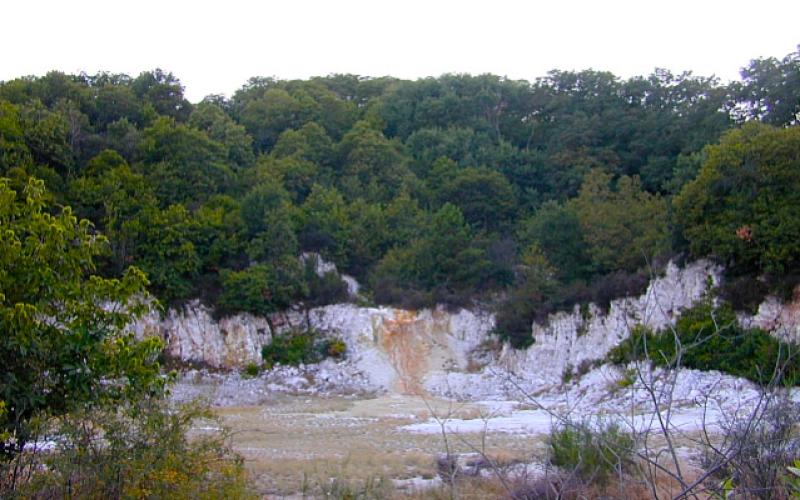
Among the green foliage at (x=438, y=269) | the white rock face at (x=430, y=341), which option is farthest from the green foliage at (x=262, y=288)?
the green foliage at (x=438, y=269)

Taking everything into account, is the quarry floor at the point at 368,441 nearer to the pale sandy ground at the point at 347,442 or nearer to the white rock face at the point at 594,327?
the pale sandy ground at the point at 347,442

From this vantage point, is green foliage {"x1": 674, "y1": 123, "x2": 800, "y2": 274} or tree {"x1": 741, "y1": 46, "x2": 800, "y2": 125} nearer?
green foliage {"x1": 674, "y1": 123, "x2": 800, "y2": 274}

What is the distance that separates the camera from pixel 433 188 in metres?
47.5

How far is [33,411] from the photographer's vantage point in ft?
28.9

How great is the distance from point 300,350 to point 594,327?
44.0 feet

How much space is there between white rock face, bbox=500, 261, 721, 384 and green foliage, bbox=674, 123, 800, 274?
4.31 feet

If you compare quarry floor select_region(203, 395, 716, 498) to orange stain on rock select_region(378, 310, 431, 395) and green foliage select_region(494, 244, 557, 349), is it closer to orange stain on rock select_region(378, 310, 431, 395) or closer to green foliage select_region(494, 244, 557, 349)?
orange stain on rock select_region(378, 310, 431, 395)

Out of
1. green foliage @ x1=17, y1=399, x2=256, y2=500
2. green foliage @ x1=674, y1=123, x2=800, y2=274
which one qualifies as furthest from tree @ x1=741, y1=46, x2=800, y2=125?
green foliage @ x1=17, y1=399, x2=256, y2=500

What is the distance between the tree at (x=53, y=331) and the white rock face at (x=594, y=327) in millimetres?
22081

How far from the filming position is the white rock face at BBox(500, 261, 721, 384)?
28.6 m

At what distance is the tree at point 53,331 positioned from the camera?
8562 millimetres

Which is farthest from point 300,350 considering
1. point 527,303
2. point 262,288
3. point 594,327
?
point 594,327

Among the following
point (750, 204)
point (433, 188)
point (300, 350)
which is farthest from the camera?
point (433, 188)

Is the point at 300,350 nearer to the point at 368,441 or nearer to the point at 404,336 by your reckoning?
the point at 404,336
